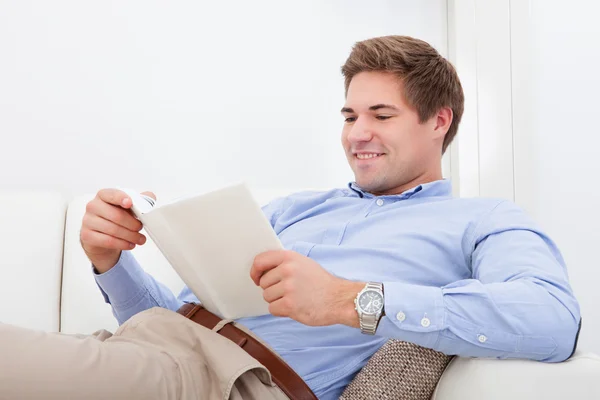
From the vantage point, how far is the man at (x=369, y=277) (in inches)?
43.3

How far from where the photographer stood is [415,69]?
64.8 inches

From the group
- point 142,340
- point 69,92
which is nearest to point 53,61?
point 69,92

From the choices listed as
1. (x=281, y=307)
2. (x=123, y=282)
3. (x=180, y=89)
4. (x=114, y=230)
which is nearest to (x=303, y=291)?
(x=281, y=307)

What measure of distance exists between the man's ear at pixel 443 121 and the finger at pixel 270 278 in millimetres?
758

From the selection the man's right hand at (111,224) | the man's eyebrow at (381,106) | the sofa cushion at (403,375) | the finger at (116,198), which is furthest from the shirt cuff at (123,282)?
the man's eyebrow at (381,106)

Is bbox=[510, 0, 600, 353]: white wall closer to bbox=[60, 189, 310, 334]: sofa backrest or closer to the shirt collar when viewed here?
the shirt collar

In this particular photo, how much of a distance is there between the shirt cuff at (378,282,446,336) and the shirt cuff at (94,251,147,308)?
0.61 m

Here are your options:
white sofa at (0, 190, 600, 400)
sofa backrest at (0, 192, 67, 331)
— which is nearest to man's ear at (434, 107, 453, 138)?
white sofa at (0, 190, 600, 400)

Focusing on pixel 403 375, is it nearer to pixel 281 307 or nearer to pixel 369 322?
pixel 369 322

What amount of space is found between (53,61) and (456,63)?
1.41 m

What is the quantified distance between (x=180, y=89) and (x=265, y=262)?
139 cm

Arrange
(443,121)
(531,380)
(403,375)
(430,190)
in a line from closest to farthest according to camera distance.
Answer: (531,380) < (403,375) < (430,190) < (443,121)

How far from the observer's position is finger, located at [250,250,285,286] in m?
1.12

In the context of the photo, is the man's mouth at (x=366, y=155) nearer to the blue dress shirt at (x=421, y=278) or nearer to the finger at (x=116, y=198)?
the blue dress shirt at (x=421, y=278)
